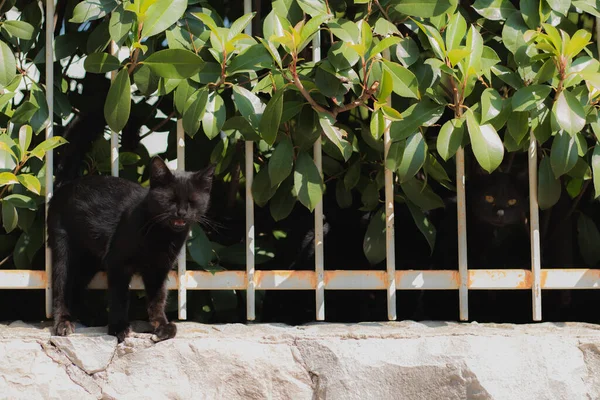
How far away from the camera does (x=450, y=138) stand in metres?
2.70

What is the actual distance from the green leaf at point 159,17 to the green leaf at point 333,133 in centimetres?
62

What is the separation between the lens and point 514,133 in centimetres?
274

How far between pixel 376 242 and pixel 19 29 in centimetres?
160

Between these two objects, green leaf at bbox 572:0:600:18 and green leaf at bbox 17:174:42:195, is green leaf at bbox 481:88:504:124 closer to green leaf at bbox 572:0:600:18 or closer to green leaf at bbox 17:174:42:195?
green leaf at bbox 572:0:600:18

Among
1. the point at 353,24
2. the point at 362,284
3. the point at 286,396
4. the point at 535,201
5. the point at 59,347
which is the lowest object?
the point at 286,396

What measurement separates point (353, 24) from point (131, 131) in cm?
126

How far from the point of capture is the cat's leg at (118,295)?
2.88m

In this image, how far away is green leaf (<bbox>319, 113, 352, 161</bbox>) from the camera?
2.76 m

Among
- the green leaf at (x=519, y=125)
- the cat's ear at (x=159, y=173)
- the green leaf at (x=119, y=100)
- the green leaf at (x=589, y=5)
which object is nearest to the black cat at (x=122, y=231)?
the cat's ear at (x=159, y=173)

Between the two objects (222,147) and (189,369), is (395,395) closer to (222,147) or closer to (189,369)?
(189,369)

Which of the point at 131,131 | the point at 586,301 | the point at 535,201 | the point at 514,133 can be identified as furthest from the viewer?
the point at 586,301

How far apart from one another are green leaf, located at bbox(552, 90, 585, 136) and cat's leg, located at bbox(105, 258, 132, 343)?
167 centimetres

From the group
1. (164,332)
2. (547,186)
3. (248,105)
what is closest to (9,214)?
(164,332)

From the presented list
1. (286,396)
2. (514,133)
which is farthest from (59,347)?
(514,133)
